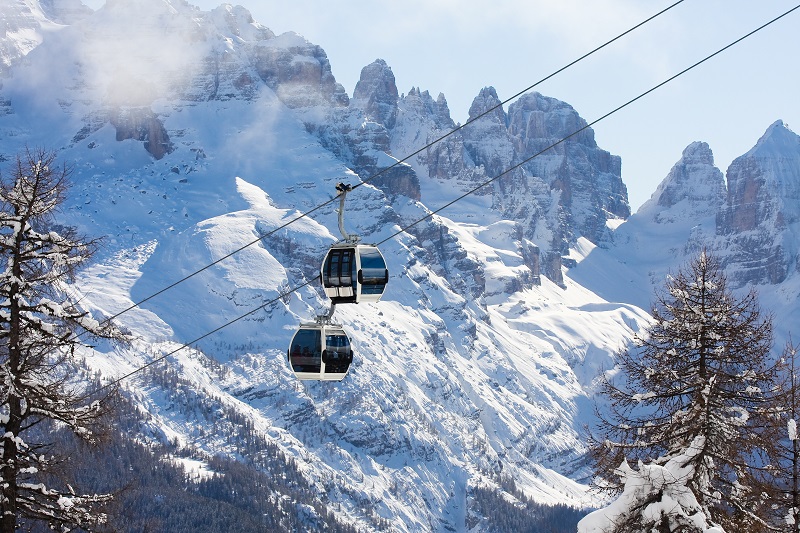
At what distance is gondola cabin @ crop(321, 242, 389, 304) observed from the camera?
70.1ft

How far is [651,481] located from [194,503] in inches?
7029

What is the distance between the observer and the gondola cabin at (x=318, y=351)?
22375mm

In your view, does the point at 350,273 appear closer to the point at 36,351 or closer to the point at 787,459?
the point at 36,351

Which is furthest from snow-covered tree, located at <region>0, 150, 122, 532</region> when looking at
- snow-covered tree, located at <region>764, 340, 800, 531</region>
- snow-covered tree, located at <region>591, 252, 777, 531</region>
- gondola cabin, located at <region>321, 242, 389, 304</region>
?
snow-covered tree, located at <region>764, 340, 800, 531</region>

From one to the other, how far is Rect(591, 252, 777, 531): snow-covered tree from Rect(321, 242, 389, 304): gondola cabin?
5.65 meters

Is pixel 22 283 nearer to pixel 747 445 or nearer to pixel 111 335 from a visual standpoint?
pixel 111 335

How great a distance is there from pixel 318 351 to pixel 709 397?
8.21 m

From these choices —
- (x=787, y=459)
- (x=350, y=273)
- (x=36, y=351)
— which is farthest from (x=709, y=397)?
(x=36, y=351)

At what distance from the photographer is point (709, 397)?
1958 centimetres

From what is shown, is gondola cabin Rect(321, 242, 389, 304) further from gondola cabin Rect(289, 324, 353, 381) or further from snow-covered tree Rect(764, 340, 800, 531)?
snow-covered tree Rect(764, 340, 800, 531)

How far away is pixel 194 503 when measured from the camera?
607ft

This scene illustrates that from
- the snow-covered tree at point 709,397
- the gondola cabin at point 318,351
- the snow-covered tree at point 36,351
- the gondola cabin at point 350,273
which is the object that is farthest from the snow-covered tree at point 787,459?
the snow-covered tree at point 36,351

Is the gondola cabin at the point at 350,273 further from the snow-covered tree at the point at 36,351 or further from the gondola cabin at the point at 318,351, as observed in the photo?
the snow-covered tree at the point at 36,351

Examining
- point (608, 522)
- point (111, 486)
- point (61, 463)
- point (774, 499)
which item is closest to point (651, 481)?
point (608, 522)
